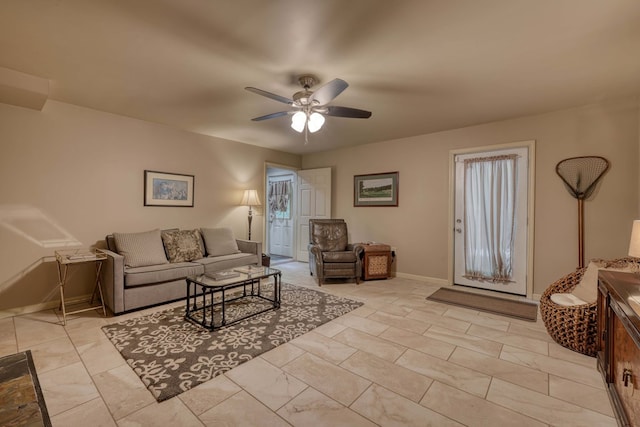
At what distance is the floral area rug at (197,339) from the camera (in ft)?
6.49

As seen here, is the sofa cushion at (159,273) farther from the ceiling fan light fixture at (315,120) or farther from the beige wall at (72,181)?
the ceiling fan light fixture at (315,120)

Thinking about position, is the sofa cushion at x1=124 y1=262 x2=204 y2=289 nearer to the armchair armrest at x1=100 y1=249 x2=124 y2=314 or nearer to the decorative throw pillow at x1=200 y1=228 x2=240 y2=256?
the armchair armrest at x1=100 y1=249 x2=124 y2=314

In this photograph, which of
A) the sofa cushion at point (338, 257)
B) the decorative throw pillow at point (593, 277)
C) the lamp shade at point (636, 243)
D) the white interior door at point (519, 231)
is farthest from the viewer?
the sofa cushion at point (338, 257)

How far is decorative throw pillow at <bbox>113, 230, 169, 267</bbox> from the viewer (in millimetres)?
3375

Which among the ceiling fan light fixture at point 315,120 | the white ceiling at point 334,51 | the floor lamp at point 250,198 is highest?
the white ceiling at point 334,51

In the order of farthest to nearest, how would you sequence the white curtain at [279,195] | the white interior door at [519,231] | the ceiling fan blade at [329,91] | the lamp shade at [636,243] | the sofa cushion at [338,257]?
the white curtain at [279,195], the sofa cushion at [338,257], the white interior door at [519,231], the ceiling fan blade at [329,91], the lamp shade at [636,243]

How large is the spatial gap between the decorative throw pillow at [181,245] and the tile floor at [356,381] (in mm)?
1153

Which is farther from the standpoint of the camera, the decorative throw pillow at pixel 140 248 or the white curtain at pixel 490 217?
the white curtain at pixel 490 217

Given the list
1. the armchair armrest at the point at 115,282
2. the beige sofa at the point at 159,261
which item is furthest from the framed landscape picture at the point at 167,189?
the armchair armrest at the point at 115,282

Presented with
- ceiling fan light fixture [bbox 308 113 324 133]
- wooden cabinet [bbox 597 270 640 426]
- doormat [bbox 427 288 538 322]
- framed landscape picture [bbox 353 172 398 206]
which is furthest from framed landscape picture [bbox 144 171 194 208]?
wooden cabinet [bbox 597 270 640 426]

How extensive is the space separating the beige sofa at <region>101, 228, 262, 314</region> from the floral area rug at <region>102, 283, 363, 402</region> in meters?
0.29

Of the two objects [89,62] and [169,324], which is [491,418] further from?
[89,62]

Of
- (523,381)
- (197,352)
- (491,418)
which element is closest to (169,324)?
(197,352)

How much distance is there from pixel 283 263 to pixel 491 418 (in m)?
4.83
